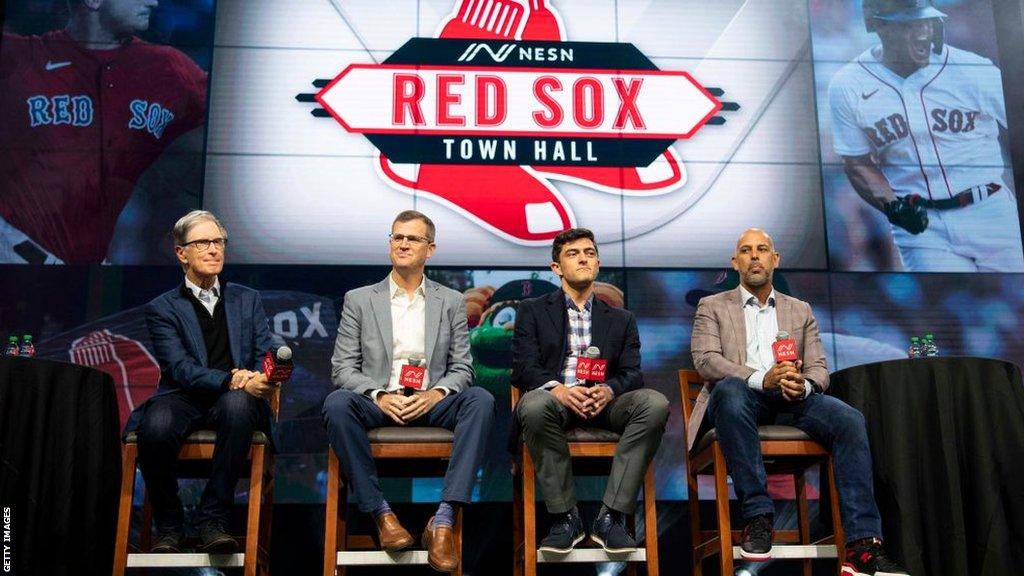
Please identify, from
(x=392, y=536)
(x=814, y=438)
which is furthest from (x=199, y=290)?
(x=814, y=438)

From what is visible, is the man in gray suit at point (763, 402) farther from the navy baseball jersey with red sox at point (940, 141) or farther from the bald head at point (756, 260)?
the navy baseball jersey with red sox at point (940, 141)

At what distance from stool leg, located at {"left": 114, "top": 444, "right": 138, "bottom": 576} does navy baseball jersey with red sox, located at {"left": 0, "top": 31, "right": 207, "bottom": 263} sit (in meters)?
1.36

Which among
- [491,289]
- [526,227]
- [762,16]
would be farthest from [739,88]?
[491,289]

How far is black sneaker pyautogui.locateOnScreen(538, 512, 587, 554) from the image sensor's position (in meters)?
2.91

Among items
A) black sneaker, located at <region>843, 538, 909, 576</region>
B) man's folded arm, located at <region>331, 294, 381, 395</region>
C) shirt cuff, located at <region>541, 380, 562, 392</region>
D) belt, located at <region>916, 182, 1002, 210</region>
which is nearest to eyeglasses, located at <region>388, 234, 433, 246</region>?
man's folded arm, located at <region>331, 294, 381, 395</region>

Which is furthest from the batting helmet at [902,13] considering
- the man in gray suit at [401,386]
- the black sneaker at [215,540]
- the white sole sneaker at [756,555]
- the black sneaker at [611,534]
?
the black sneaker at [215,540]

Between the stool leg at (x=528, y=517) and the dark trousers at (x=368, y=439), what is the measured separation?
0.58ft

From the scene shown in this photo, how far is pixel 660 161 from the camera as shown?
4.34 m

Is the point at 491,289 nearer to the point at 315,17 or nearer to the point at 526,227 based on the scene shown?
the point at 526,227

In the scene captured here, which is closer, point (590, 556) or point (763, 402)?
point (590, 556)

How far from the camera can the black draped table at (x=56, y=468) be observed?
2725mm

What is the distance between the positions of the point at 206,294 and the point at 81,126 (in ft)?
4.75

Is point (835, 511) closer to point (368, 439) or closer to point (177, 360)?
point (368, 439)

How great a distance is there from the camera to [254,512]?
2959 mm
